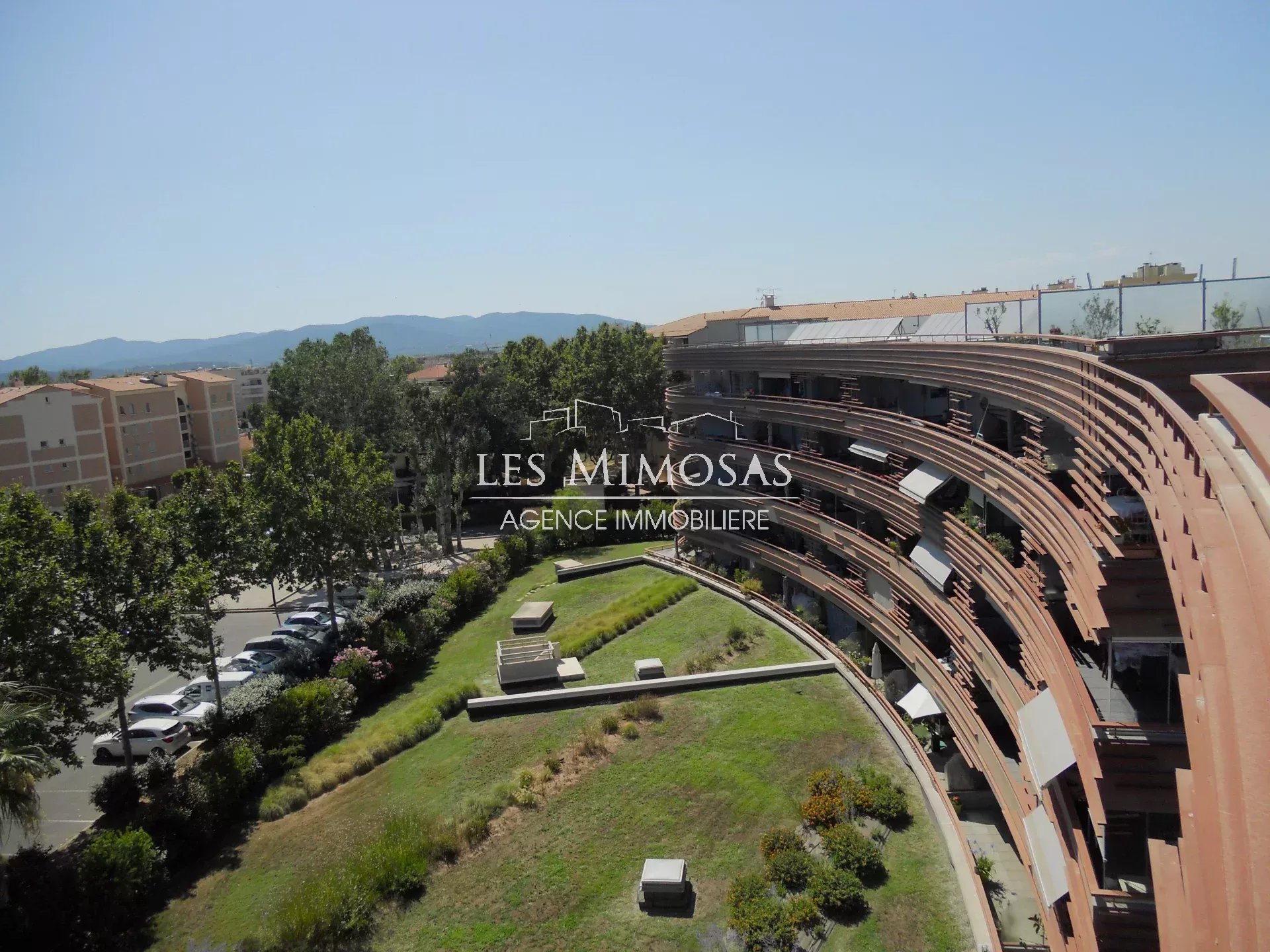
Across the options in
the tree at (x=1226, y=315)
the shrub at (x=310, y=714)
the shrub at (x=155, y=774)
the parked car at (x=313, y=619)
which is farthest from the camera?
the parked car at (x=313, y=619)

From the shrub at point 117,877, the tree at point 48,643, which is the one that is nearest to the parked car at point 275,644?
the tree at point 48,643

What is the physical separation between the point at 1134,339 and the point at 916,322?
1487 cm

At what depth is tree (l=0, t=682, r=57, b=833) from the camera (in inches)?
527

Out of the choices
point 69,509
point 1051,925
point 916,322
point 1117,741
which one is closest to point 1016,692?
point 1051,925

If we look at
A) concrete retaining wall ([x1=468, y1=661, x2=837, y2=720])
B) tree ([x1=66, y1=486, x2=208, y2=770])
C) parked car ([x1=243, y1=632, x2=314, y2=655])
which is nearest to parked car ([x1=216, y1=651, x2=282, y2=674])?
parked car ([x1=243, y1=632, x2=314, y2=655])

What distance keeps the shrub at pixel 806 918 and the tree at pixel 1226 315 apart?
11669 mm

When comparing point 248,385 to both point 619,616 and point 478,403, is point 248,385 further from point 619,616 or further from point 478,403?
point 619,616

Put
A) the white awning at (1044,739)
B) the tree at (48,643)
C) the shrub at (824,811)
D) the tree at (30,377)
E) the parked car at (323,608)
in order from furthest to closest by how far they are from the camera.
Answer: the tree at (30,377) < the parked car at (323,608) < the tree at (48,643) < the shrub at (824,811) < the white awning at (1044,739)

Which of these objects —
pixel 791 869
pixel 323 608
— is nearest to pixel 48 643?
pixel 791 869

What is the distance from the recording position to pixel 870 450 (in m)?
23.7

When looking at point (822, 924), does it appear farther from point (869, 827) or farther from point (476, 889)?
point (476, 889)

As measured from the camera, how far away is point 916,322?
85.8 ft

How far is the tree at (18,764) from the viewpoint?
13.4 meters

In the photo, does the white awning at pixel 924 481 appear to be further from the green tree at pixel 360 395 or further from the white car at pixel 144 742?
the green tree at pixel 360 395
